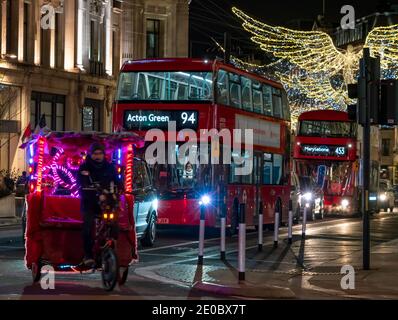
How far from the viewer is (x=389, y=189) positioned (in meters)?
54.9

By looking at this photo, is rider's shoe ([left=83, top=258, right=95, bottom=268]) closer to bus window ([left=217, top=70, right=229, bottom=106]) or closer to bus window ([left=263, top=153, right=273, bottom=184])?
bus window ([left=217, top=70, right=229, bottom=106])

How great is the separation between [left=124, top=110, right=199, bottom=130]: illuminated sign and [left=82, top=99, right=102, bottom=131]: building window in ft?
82.5

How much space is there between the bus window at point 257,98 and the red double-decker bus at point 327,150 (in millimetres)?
14482

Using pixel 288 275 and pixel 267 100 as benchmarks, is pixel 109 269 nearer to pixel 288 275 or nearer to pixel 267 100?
pixel 288 275

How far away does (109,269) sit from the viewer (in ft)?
43.5

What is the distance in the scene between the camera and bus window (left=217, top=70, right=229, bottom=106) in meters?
25.6

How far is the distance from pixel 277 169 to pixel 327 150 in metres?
12.6

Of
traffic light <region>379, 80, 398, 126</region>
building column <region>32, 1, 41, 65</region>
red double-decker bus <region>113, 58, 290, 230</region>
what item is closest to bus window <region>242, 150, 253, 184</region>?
red double-decker bus <region>113, 58, 290, 230</region>

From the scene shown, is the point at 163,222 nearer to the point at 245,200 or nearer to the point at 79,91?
the point at 245,200

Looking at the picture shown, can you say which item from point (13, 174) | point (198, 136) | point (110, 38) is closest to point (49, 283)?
point (198, 136)

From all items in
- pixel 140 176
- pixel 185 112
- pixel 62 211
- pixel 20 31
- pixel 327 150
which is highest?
pixel 20 31

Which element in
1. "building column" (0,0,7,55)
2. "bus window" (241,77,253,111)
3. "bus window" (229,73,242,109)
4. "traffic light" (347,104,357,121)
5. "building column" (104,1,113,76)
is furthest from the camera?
"building column" (104,1,113,76)

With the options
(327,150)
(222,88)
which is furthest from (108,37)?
(222,88)

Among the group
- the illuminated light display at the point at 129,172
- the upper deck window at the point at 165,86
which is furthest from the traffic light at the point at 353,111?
the upper deck window at the point at 165,86
